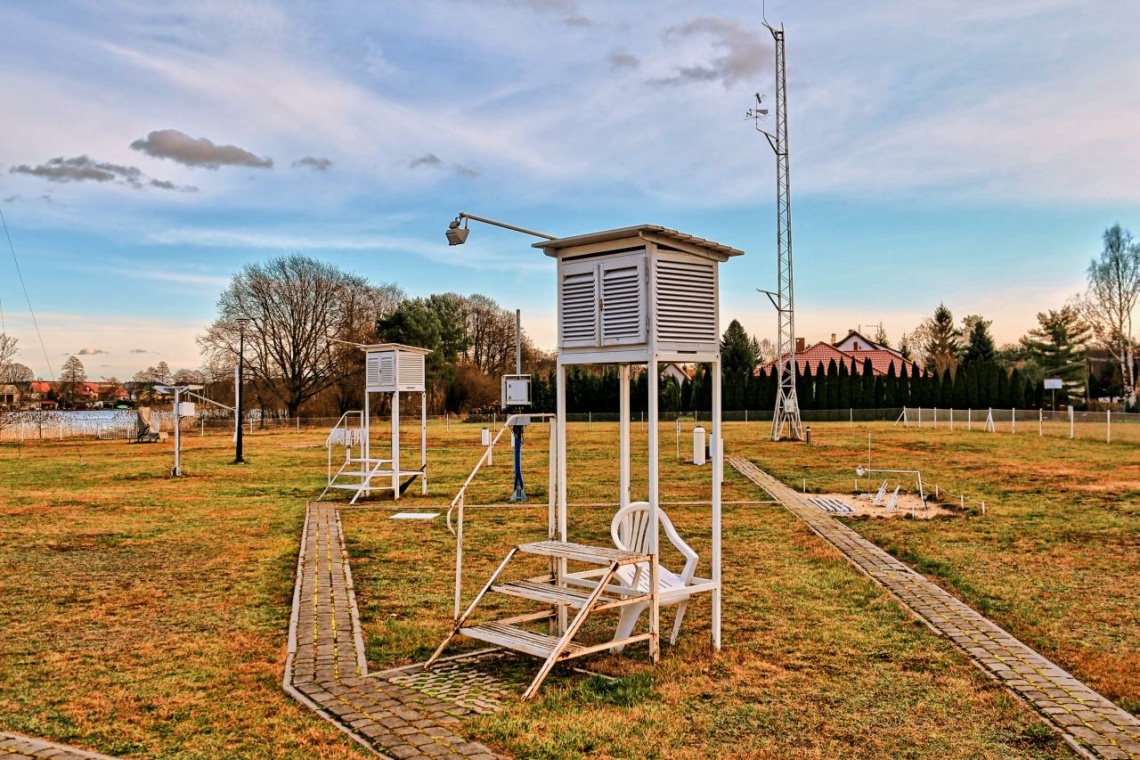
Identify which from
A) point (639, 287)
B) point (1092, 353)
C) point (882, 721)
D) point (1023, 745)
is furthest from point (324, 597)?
point (1092, 353)

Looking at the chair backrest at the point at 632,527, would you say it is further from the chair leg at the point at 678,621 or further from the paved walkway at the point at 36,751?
the paved walkway at the point at 36,751

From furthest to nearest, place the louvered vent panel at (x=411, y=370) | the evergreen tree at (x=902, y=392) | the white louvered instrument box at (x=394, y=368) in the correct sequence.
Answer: the evergreen tree at (x=902, y=392)
the louvered vent panel at (x=411, y=370)
the white louvered instrument box at (x=394, y=368)

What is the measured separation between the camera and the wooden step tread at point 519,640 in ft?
19.9

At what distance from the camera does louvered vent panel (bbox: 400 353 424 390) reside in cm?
1827

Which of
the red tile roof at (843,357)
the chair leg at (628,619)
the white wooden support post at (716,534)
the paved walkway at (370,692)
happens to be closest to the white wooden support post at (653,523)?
the chair leg at (628,619)

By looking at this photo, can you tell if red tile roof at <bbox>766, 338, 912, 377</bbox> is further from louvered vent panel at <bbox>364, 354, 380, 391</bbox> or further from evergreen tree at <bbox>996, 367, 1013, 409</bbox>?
louvered vent panel at <bbox>364, 354, 380, 391</bbox>

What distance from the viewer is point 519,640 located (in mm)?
6254

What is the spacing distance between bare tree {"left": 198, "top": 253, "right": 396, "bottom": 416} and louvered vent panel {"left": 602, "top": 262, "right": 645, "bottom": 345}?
182ft

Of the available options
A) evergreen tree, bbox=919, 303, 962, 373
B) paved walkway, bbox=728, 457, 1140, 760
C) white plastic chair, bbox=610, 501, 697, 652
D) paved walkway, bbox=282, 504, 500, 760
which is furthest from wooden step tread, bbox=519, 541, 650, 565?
evergreen tree, bbox=919, 303, 962, 373

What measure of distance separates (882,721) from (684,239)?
3.73 metres

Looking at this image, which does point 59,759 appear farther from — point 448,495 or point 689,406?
point 689,406

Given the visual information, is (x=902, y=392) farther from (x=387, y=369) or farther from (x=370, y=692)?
(x=370, y=692)

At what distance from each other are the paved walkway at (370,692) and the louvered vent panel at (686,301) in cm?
303

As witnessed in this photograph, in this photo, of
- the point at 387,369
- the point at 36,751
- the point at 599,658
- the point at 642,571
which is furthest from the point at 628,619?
the point at 387,369
